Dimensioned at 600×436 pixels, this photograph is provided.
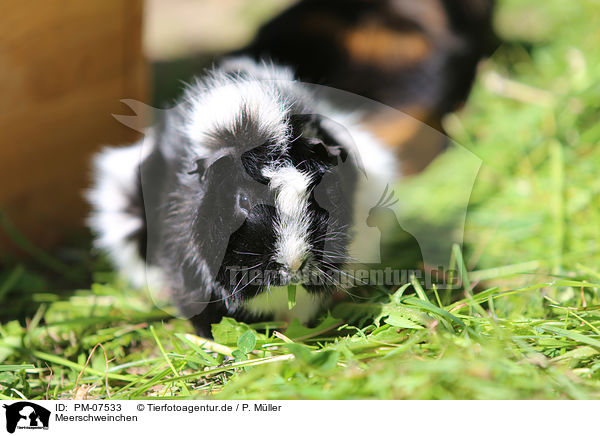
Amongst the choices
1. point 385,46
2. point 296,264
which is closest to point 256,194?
point 296,264

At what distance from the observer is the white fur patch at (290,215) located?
3.85ft

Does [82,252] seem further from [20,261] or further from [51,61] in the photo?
[51,61]

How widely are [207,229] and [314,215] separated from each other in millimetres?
266

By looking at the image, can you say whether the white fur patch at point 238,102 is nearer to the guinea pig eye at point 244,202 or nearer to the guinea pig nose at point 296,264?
the guinea pig eye at point 244,202

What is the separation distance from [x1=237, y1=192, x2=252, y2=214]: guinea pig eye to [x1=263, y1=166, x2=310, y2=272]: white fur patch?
6 cm

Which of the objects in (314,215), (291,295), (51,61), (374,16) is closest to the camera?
(314,215)

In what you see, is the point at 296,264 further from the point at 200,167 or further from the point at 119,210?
the point at 119,210

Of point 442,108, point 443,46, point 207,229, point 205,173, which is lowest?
point 207,229

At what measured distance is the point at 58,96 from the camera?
213 cm
